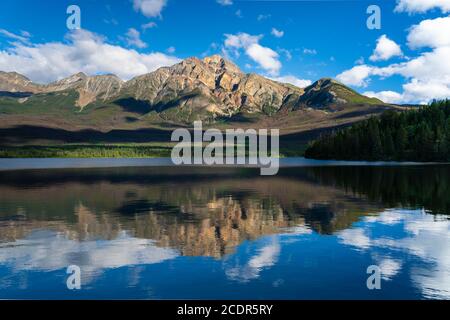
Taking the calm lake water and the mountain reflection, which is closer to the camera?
the calm lake water

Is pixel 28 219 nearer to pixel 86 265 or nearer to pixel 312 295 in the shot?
pixel 86 265

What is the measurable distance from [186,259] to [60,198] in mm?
47812

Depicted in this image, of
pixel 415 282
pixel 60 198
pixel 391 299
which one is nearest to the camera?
pixel 391 299

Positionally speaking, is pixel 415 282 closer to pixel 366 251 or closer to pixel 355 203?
pixel 366 251

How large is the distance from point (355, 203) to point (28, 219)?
4737cm

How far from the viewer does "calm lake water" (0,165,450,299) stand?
87.1 feet

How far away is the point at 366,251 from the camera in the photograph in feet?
118

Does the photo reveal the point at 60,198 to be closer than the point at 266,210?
No

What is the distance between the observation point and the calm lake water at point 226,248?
2655 cm

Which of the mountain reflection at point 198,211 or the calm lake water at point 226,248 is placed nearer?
the calm lake water at point 226,248

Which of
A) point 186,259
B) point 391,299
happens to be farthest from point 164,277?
point 391,299

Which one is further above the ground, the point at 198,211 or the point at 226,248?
the point at 198,211

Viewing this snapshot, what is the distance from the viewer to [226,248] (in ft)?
122

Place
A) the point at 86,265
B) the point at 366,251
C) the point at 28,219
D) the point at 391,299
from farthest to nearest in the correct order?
the point at 28,219 → the point at 366,251 → the point at 86,265 → the point at 391,299
